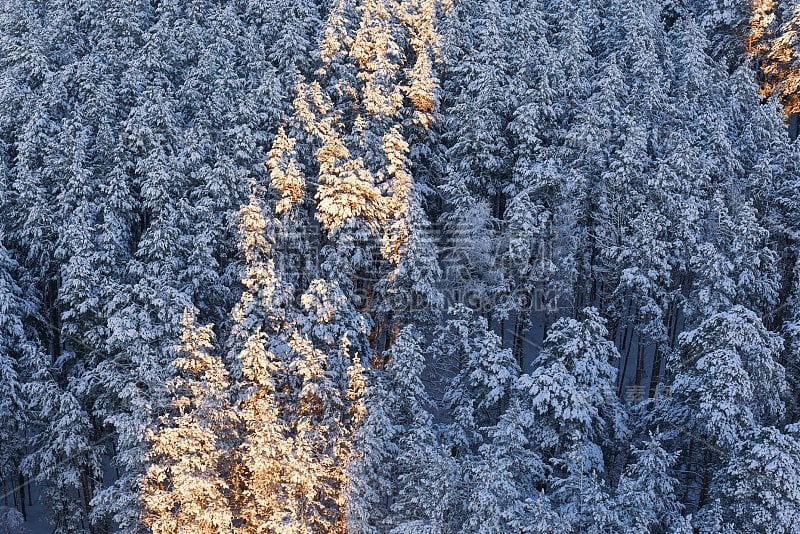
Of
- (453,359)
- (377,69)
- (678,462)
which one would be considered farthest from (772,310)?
(377,69)

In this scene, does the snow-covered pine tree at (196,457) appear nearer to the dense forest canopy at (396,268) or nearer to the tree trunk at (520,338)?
the dense forest canopy at (396,268)

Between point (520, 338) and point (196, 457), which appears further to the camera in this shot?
point (520, 338)

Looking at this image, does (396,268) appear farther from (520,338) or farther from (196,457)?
(196,457)

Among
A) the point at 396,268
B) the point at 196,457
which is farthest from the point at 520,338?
the point at 196,457

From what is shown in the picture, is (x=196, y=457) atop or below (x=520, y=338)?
atop

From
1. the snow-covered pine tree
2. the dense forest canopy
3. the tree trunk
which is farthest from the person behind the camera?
the tree trunk

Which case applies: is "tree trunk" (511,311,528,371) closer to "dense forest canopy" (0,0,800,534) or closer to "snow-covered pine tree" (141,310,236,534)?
Answer: "dense forest canopy" (0,0,800,534)

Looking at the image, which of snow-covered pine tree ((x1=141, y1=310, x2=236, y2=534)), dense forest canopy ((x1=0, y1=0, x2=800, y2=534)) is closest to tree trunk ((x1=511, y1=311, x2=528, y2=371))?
dense forest canopy ((x1=0, y1=0, x2=800, y2=534))

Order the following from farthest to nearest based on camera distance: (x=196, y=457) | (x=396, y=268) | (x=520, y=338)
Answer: (x=520, y=338)
(x=396, y=268)
(x=196, y=457)

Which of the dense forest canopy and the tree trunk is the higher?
the dense forest canopy
